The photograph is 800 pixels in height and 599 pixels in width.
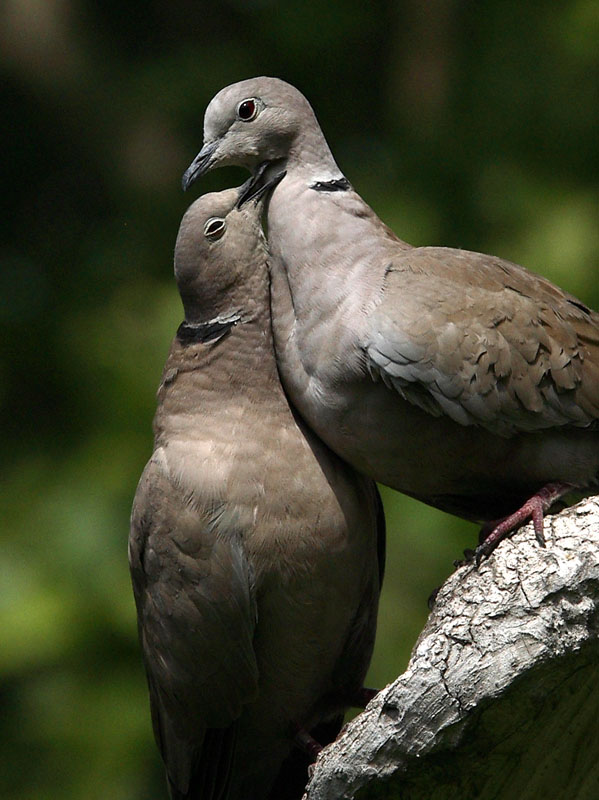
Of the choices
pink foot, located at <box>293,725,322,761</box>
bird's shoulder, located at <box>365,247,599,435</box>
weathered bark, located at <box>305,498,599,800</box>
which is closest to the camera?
weathered bark, located at <box>305,498,599,800</box>

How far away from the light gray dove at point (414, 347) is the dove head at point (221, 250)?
0.04 m

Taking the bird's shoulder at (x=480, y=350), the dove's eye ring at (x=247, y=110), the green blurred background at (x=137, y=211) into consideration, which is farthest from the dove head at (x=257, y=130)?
the green blurred background at (x=137, y=211)

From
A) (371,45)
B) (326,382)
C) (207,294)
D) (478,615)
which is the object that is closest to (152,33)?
(371,45)

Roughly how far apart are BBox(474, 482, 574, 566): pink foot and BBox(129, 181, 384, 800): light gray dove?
36cm

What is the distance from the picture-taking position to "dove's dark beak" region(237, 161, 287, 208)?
260 centimetres

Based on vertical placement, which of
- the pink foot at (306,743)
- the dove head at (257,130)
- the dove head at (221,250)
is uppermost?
the dove head at (257,130)

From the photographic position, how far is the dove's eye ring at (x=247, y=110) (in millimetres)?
2557

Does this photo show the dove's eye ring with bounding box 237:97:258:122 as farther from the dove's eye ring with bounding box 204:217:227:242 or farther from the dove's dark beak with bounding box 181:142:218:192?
the dove's eye ring with bounding box 204:217:227:242

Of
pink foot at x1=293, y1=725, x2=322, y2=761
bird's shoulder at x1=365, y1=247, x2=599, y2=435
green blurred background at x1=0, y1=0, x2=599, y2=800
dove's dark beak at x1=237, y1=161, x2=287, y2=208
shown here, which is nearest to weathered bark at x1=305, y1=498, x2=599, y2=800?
bird's shoulder at x1=365, y1=247, x2=599, y2=435

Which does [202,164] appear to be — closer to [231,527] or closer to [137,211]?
A: [231,527]

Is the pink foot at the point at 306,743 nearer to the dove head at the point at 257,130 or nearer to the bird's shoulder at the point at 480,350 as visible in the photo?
the bird's shoulder at the point at 480,350

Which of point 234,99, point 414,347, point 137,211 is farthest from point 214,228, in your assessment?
point 137,211

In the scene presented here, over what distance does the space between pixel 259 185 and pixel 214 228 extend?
153mm

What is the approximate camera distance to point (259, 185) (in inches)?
103
